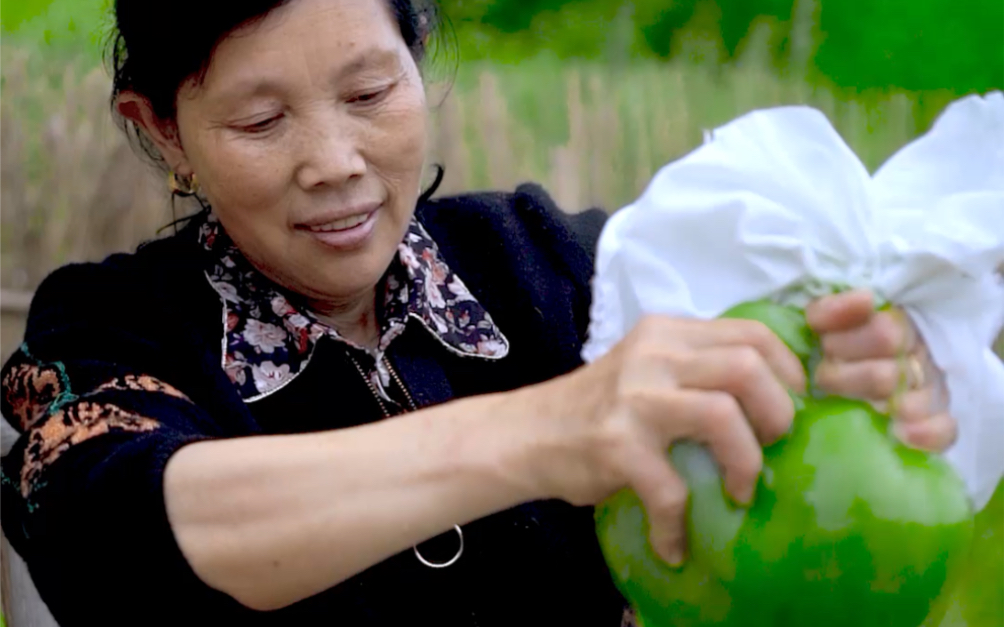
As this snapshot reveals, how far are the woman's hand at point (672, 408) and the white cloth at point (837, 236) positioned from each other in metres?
0.06

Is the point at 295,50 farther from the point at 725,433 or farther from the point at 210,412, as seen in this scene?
the point at 725,433

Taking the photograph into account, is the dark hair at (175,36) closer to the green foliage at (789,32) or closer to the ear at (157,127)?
the ear at (157,127)

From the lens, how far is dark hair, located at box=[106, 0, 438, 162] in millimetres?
1161

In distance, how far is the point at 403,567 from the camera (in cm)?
127

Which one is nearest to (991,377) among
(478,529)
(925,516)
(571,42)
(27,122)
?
(925,516)

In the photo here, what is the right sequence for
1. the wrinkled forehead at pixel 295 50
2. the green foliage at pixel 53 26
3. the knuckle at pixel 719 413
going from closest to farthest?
1. the knuckle at pixel 719 413
2. the wrinkled forehead at pixel 295 50
3. the green foliage at pixel 53 26

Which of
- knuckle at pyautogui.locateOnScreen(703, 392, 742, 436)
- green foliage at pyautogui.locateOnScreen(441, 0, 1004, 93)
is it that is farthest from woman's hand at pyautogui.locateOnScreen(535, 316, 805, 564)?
green foliage at pyautogui.locateOnScreen(441, 0, 1004, 93)

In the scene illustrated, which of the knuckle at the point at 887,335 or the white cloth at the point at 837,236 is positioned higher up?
the white cloth at the point at 837,236

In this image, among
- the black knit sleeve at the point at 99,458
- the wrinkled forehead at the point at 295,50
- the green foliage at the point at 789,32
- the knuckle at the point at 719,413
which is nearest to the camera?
the knuckle at the point at 719,413

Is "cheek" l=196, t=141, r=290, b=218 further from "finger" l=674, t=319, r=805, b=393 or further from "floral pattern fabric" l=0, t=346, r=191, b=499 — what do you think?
"finger" l=674, t=319, r=805, b=393

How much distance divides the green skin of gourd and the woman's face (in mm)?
493

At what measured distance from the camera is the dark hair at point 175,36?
1.16 m

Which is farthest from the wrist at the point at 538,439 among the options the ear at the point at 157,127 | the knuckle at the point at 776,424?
the ear at the point at 157,127

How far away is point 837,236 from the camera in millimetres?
812
